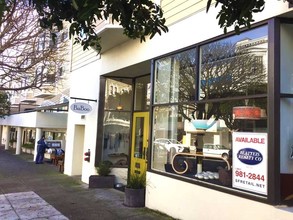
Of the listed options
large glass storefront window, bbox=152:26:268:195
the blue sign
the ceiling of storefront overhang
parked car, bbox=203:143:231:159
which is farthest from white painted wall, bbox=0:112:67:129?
the blue sign

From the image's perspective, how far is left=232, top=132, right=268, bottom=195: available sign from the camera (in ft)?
20.1

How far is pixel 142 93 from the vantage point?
12.5 metres

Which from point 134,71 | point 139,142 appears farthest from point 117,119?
point 134,71

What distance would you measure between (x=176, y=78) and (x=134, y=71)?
3021 millimetres

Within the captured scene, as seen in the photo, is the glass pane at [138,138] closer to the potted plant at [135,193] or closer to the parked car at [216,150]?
the potted plant at [135,193]

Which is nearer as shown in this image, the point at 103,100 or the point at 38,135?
the point at 103,100

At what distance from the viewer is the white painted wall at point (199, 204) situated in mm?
6003

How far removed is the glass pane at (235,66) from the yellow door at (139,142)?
4099mm

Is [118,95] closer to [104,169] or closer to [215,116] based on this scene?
[104,169]

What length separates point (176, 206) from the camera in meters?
8.18

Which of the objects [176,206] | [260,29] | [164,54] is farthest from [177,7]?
[176,206]

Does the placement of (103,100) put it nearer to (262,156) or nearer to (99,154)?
(99,154)

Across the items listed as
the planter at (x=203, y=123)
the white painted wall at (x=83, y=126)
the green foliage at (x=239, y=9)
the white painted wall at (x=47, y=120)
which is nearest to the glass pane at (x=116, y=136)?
the white painted wall at (x=83, y=126)

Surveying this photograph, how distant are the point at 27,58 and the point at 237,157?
8.77 meters
